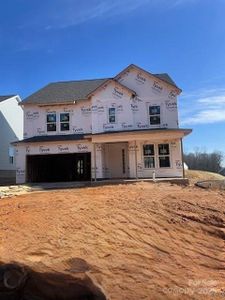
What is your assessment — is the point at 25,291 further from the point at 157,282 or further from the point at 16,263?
the point at 157,282

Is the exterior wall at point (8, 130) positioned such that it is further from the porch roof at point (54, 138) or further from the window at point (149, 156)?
A: the window at point (149, 156)

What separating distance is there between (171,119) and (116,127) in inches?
150

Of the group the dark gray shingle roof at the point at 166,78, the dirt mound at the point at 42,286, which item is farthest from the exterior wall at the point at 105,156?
the dirt mound at the point at 42,286

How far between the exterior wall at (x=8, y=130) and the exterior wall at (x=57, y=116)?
6221 mm

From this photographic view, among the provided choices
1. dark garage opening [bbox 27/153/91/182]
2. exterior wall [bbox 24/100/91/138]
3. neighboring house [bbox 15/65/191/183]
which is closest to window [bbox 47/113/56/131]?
neighboring house [bbox 15/65/191/183]

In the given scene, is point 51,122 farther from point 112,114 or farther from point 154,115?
point 154,115

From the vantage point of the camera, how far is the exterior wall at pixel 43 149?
2745cm

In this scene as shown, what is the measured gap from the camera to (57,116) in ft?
95.8

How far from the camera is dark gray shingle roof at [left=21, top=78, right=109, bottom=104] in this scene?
29.1 meters

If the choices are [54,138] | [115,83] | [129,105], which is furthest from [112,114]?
[54,138]

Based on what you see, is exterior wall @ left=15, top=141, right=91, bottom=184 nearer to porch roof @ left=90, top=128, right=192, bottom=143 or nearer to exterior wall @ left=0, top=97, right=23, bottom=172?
porch roof @ left=90, top=128, right=192, bottom=143

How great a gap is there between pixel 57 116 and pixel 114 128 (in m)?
4.63

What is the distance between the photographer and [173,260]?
8.91m

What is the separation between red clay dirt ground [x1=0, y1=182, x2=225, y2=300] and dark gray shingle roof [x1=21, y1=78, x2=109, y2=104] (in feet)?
53.2
